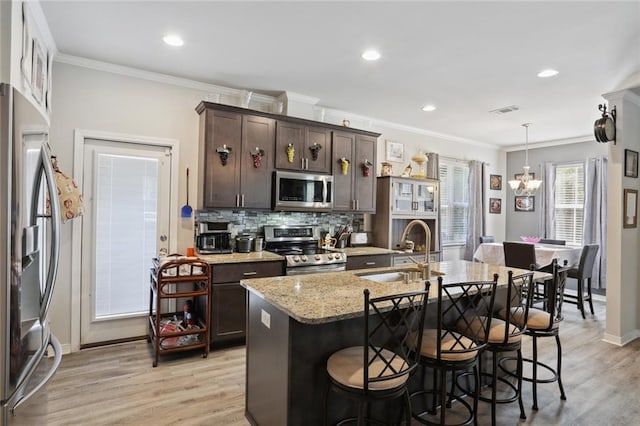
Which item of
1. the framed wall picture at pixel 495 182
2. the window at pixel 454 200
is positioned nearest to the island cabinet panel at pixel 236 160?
the window at pixel 454 200

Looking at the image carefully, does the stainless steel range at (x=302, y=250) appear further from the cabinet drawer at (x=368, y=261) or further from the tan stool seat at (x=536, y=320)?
the tan stool seat at (x=536, y=320)

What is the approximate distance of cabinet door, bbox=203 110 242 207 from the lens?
145 inches

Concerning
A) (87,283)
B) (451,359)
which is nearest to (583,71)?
(451,359)

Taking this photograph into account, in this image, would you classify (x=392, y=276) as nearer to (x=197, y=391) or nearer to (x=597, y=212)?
(x=197, y=391)

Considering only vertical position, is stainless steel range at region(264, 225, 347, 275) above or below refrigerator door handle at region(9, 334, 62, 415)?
above

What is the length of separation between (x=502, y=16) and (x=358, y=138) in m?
2.40

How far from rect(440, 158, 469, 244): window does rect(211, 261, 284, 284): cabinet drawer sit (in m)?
3.61

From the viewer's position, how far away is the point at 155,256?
3779 millimetres

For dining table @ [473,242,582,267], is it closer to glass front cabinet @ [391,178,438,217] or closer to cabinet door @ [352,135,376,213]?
glass front cabinet @ [391,178,438,217]

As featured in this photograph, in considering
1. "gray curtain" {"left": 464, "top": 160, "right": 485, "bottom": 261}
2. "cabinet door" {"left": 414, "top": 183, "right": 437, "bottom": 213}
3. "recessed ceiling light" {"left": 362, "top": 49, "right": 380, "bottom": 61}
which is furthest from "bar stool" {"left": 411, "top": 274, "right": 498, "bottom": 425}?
"gray curtain" {"left": 464, "top": 160, "right": 485, "bottom": 261}

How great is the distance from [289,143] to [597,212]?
212 inches

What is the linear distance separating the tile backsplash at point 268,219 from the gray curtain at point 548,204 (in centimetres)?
394

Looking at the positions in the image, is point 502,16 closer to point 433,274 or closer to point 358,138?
point 433,274

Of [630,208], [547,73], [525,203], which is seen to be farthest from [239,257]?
[525,203]
